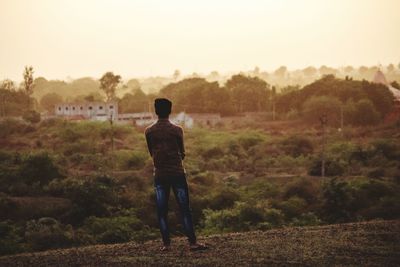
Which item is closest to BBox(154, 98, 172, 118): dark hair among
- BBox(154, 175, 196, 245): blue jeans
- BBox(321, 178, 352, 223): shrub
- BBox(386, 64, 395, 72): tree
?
BBox(154, 175, 196, 245): blue jeans

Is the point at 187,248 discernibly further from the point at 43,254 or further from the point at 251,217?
the point at 251,217

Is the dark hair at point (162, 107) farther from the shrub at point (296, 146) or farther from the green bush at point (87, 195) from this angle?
the shrub at point (296, 146)

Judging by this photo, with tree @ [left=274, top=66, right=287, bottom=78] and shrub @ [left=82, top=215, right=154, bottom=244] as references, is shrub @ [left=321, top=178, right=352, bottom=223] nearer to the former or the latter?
shrub @ [left=82, top=215, right=154, bottom=244]

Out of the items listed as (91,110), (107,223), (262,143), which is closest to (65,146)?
(262,143)

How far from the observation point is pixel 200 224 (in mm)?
15289

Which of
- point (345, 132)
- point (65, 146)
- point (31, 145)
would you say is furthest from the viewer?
point (345, 132)

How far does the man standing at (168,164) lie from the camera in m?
6.05

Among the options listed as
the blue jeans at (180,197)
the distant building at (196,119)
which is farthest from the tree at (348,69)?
the blue jeans at (180,197)

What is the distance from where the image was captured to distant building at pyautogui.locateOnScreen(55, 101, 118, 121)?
183 ft

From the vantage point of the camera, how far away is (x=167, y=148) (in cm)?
608

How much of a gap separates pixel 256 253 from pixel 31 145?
105 ft

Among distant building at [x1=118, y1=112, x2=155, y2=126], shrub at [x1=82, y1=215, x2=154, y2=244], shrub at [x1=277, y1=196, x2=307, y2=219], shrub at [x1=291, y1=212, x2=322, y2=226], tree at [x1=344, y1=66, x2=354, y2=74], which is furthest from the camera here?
tree at [x1=344, y1=66, x2=354, y2=74]

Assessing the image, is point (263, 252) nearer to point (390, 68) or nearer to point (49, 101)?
point (49, 101)

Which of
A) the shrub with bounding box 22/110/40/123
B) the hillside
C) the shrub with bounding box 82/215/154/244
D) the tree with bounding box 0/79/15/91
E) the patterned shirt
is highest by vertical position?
the tree with bounding box 0/79/15/91
